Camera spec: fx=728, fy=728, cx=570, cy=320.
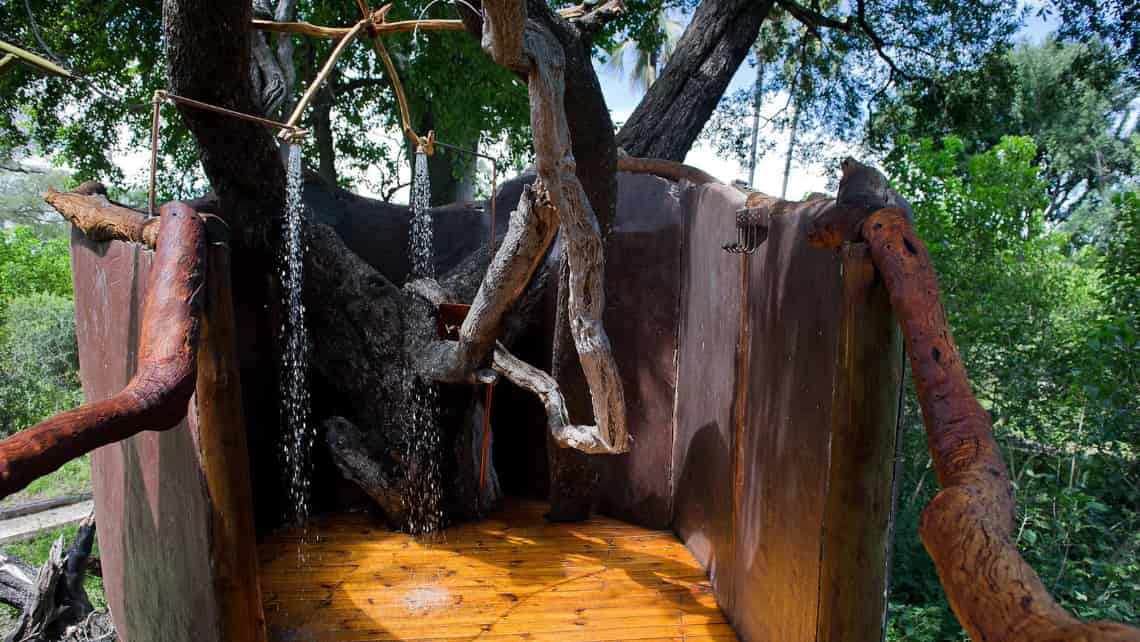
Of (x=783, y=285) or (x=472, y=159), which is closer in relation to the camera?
(x=783, y=285)

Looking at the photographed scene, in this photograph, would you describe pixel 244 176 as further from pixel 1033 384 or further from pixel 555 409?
pixel 1033 384

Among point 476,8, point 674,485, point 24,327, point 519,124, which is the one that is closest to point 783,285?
point 476,8

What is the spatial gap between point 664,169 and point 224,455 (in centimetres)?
274

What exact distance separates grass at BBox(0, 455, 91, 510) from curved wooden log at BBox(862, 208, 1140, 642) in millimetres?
8638

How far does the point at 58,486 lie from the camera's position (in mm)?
8164

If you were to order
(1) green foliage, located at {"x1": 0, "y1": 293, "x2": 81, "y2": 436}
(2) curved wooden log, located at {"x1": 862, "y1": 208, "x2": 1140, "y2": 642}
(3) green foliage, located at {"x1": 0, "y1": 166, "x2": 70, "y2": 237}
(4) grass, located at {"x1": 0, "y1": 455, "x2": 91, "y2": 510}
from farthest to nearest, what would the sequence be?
(3) green foliage, located at {"x1": 0, "y1": 166, "x2": 70, "y2": 237}
(1) green foliage, located at {"x1": 0, "y1": 293, "x2": 81, "y2": 436}
(4) grass, located at {"x1": 0, "y1": 455, "x2": 91, "y2": 510}
(2) curved wooden log, located at {"x1": 862, "y1": 208, "x2": 1140, "y2": 642}

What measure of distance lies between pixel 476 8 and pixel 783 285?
1.34 metres

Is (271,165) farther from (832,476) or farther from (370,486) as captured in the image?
(832,476)

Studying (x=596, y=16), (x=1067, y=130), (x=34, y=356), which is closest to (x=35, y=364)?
(x=34, y=356)

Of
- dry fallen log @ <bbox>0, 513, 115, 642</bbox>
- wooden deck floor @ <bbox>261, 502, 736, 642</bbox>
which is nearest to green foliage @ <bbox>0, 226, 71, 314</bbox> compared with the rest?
dry fallen log @ <bbox>0, 513, 115, 642</bbox>

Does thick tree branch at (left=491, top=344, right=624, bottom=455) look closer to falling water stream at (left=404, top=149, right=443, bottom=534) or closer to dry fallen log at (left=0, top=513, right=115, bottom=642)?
falling water stream at (left=404, top=149, right=443, bottom=534)

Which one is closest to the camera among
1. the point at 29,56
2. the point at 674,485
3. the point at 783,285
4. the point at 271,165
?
the point at 29,56

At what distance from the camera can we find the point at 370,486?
3816mm

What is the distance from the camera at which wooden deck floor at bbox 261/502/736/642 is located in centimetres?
278
